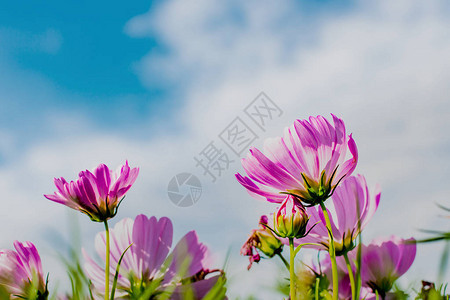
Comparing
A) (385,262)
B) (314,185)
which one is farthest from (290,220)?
(385,262)

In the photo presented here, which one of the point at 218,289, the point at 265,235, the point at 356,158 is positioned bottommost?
the point at 218,289

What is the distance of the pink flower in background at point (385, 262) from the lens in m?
0.93

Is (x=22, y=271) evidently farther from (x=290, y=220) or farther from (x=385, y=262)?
(x=385, y=262)

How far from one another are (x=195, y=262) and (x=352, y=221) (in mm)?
297

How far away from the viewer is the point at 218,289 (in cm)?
79

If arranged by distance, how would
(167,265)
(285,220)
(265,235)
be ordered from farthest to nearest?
1. (265,235)
2. (167,265)
3. (285,220)

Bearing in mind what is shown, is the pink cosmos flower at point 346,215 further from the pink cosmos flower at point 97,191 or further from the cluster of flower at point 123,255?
the pink cosmos flower at point 97,191

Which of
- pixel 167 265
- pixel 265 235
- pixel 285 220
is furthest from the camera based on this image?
pixel 265 235

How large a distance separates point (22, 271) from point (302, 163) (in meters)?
0.55

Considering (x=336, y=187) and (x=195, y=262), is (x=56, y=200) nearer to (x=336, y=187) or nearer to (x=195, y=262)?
(x=195, y=262)

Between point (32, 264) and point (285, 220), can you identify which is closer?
point (285, 220)

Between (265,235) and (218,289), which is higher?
(265,235)

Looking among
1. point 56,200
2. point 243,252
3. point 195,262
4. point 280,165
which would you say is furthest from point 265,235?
point 56,200

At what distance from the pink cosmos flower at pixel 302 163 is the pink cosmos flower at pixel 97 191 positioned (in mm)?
213
